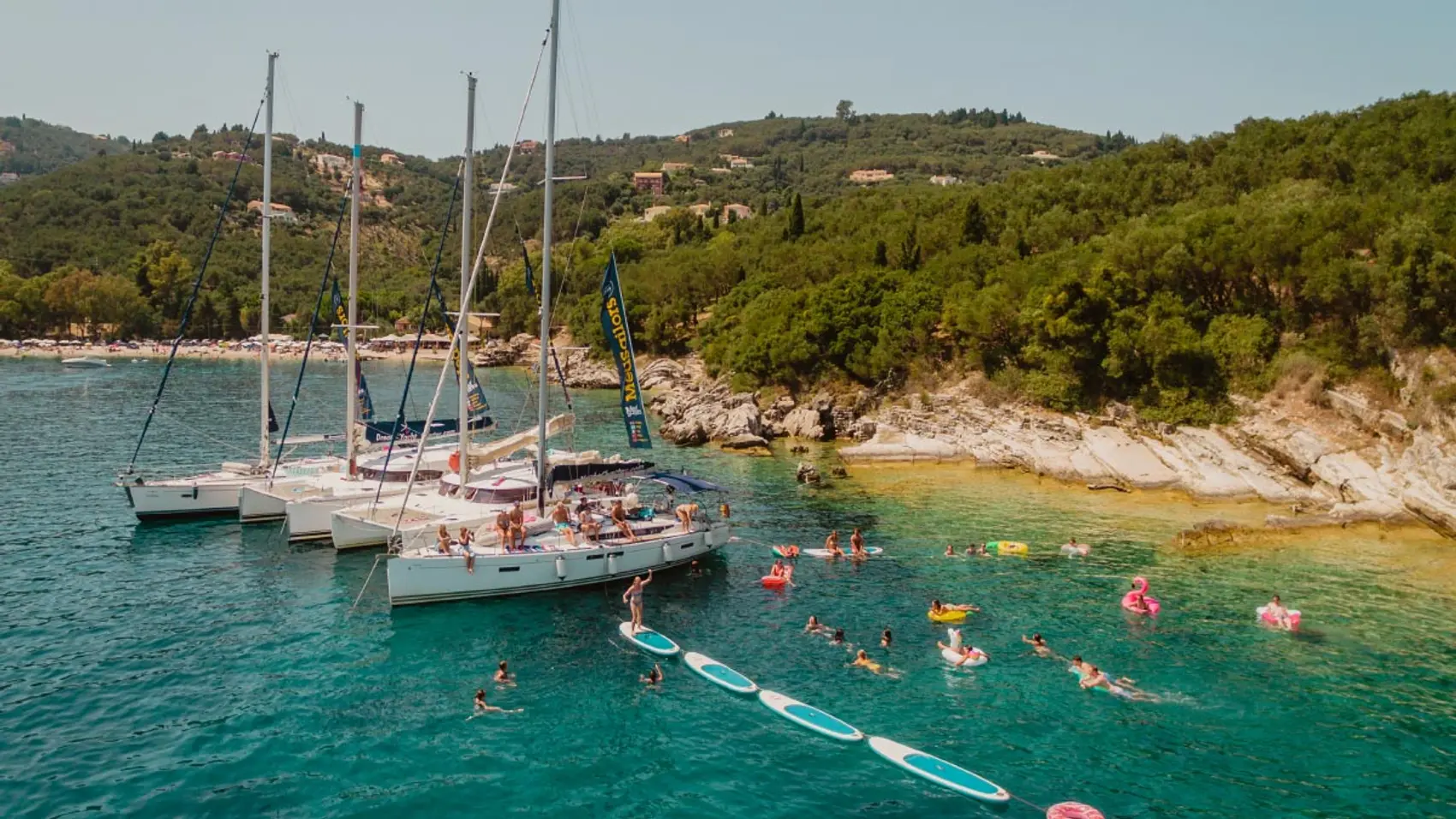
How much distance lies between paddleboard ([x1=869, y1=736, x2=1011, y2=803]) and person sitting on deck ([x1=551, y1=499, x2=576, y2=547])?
56.0ft

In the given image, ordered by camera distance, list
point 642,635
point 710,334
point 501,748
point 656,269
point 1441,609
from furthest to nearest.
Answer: point 656,269, point 710,334, point 1441,609, point 642,635, point 501,748

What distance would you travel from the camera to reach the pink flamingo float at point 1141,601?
35.5m

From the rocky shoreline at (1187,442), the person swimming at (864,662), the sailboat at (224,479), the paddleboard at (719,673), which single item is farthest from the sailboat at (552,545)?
the rocky shoreline at (1187,442)

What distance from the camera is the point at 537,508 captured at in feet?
133

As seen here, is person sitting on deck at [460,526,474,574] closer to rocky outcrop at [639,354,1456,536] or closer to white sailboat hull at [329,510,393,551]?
white sailboat hull at [329,510,393,551]

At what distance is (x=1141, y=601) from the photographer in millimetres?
35812

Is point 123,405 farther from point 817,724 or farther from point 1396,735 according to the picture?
point 1396,735

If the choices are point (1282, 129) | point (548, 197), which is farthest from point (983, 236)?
point (548, 197)

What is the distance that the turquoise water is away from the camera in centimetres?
2316

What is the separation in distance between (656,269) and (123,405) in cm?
7202

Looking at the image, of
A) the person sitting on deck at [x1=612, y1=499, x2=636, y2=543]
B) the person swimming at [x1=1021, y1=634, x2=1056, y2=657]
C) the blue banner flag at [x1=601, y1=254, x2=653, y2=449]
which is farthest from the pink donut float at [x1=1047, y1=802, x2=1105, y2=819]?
the blue banner flag at [x1=601, y1=254, x2=653, y2=449]

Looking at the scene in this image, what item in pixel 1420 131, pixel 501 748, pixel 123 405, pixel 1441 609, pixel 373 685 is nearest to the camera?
pixel 501 748

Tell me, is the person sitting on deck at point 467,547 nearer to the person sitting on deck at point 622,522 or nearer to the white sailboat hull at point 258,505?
the person sitting on deck at point 622,522

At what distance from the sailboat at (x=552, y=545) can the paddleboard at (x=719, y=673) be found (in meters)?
8.10
